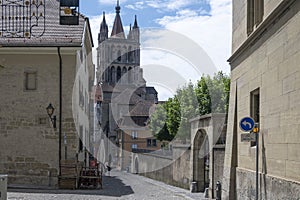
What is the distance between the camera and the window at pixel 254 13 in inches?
537

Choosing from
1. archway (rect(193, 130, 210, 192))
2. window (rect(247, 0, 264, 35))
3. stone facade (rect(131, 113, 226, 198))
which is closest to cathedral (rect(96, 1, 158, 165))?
stone facade (rect(131, 113, 226, 198))

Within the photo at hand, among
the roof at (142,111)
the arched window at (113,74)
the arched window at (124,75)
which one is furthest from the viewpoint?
the arched window at (113,74)

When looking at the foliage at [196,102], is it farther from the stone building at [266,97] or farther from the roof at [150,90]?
the roof at [150,90]

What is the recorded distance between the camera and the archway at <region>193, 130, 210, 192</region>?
24219 millimetres

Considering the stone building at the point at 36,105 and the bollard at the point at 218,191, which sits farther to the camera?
the stone building at the point at 36,105

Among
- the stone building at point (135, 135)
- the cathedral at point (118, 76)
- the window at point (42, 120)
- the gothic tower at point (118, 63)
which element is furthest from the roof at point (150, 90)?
the window at point (42, 120)

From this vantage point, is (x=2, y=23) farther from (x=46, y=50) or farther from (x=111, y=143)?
(x=111, y=143)

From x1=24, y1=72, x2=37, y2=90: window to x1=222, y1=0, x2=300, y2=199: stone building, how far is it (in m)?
10.4

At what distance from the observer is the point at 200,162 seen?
24547mm

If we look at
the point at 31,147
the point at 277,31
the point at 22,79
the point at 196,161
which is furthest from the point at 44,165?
the point at 277,31

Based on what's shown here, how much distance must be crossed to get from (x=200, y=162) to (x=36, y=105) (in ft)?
26.4

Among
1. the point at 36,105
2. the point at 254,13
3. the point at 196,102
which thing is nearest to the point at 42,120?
the point at 36,105

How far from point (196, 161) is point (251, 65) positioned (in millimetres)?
11145

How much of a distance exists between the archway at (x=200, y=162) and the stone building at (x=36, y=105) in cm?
552
